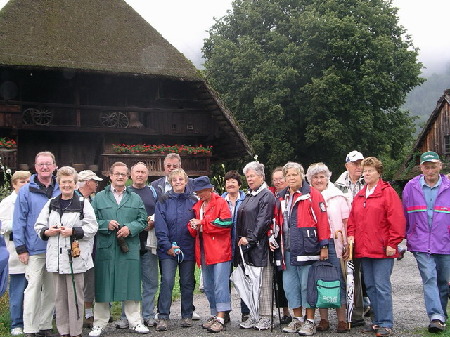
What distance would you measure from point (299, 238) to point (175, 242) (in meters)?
1.54

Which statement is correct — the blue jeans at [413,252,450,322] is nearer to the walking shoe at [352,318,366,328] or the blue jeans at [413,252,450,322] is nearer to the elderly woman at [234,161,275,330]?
the walking shoe at [352,318,366,328]

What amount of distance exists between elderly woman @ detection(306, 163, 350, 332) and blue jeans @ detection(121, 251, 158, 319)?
206cm

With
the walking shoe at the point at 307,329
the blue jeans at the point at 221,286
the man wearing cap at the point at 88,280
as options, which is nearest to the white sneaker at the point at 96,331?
the man wearing cap at the point at 88,280

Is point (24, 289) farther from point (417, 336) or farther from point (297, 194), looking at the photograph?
point (417, 336)

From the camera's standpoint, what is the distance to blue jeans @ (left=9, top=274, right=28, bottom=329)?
6.76 meters

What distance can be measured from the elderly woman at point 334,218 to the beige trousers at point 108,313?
6.97ft

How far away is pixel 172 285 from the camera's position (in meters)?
7.10

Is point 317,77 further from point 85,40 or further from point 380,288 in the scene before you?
point 380,288

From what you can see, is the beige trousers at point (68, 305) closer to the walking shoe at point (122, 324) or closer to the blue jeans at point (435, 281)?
the walking shoe at point (122, 324)

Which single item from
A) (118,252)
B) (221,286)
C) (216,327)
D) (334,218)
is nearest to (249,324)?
(216,327)

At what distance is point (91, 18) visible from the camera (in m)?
19.3

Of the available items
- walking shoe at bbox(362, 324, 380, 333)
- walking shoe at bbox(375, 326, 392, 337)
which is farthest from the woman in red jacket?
walking shoe at bbox(375, 326, 392, 337)

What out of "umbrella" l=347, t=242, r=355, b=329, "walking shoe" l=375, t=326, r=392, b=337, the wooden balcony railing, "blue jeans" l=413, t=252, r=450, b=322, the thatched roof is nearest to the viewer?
"walking shoe" l=375, t=326, r=392, b=337

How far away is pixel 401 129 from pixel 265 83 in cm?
761
